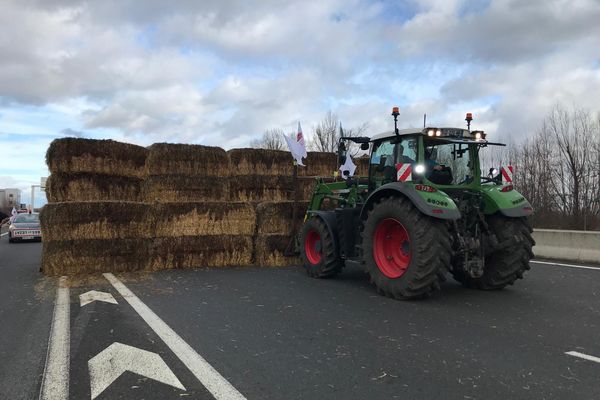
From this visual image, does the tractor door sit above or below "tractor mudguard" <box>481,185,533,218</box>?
above

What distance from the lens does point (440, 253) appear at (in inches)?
247

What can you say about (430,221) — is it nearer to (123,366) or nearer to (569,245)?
(123,366)

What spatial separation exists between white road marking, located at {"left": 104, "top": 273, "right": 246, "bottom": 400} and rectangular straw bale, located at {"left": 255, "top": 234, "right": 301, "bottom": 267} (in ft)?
13.9

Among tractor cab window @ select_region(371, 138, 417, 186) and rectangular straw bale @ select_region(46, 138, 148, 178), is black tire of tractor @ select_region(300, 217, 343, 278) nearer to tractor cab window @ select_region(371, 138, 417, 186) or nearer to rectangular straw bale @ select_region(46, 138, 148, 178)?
tractor cab window @ select_region(371, 138, 417, 186)

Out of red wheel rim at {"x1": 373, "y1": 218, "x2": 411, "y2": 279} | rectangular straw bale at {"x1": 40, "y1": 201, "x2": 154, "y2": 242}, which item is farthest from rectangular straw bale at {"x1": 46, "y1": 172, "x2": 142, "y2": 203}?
red wheel rim at {"x1": 373, "y1": 218, "x2": 411, "y2": 279}

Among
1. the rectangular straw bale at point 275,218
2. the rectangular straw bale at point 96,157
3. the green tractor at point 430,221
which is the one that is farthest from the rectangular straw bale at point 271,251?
the rectangular straw bale at point 96,157

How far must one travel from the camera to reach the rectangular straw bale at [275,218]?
35.4ft

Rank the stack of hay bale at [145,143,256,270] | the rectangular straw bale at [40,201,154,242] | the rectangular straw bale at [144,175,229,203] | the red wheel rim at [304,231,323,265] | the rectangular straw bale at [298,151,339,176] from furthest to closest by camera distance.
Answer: the rectangular straw bale at [298,151,339,176] → the rectangular straw bale at [144,175,229,203] → the stack of hay bale at [145,143,256,270] → the rectangular straw bale at [40,201,154,242] → the red wheel rim at [304,231,323,265]

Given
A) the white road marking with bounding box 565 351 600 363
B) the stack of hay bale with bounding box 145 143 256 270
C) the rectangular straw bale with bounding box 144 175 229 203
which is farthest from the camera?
the rectangular straw bale with bounding box 144 175 229 203

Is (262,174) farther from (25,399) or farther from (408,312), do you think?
(25,399)

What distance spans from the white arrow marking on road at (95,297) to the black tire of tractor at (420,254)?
3980 millimetres

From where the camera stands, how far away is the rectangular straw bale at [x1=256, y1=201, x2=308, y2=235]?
1079cm

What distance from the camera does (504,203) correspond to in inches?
279

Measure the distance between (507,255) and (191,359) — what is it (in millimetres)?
5051
